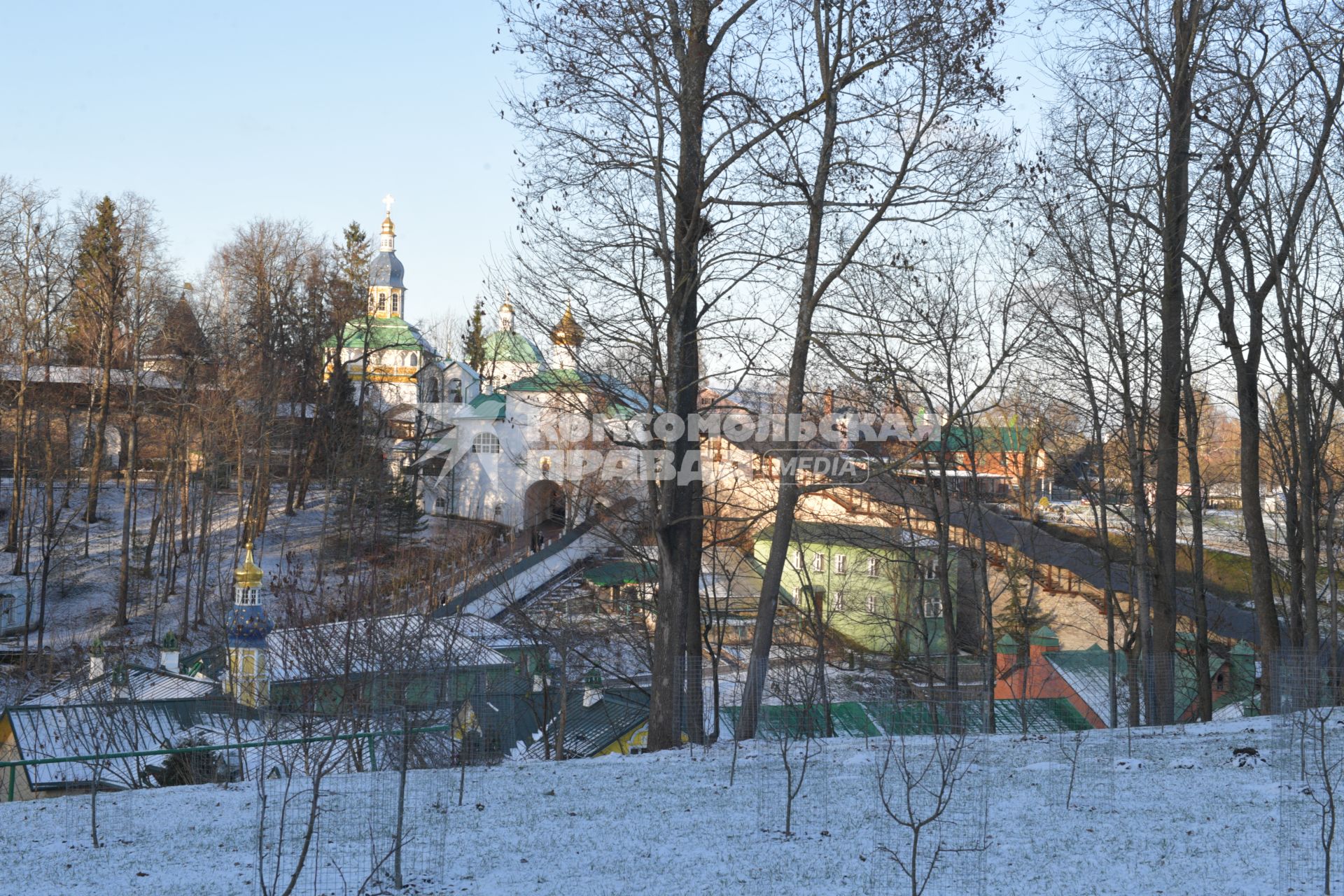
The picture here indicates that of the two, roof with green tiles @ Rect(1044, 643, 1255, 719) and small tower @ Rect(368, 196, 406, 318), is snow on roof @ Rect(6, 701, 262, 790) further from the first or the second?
small tower @ Rect(368, 196, 406, 318)

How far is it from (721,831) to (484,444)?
3758cm

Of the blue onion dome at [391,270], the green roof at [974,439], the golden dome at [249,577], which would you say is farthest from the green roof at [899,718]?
the blue onion dome at [391,270]

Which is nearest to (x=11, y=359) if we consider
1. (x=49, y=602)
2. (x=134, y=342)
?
(x=134, y=342)

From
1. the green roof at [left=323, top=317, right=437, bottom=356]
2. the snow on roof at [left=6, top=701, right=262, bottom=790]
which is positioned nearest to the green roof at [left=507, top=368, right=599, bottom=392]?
the snow on roof at [left=6, top=701, right=262, bottom=790]

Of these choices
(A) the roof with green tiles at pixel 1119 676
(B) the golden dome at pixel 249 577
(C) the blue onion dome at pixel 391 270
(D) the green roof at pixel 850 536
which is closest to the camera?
(D) the green roof at pixel 850 536

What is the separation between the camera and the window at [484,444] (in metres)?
44.0

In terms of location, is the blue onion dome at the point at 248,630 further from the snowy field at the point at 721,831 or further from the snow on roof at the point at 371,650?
the snowy field at the point at 721,831

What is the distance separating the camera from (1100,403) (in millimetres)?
16203

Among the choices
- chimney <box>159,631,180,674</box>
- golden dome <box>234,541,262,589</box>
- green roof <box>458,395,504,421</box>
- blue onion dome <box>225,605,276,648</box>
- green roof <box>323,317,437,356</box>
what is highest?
green roof <box>323,317,437,356</box>

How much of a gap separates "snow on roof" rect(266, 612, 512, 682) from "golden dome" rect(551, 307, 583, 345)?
10.8 feet

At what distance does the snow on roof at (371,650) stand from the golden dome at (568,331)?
3.28 meters

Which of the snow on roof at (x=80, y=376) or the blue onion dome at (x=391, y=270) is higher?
the blue onion dome at (x=391, y=270)

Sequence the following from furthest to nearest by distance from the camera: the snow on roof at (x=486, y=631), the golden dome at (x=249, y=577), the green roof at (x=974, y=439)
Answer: the golden dome at (x=249, y=577), the snow on roof at (x=486, y=631), the green roof at (x=974, y=439)

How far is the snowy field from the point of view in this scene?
21.0 ft
